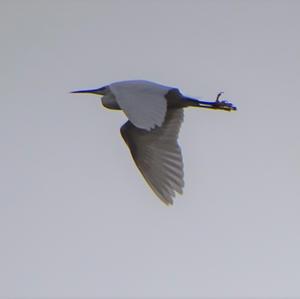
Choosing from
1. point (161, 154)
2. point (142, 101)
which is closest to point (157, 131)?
point (161, 154)

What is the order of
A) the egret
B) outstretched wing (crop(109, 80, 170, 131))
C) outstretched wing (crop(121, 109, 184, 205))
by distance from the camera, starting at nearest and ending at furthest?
outstretched wing (crop(109, 80, 170, 131)) → the egret → outstretched wing (crop(121, 109, 184, 205))

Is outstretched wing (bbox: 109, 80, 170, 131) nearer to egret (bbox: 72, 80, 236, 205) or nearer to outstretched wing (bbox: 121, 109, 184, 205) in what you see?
egret (bbox: 72, 80, 236, 205)

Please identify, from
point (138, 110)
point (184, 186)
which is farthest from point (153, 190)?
point (138, 110)

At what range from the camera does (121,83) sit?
7.48m

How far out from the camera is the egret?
7.22 m

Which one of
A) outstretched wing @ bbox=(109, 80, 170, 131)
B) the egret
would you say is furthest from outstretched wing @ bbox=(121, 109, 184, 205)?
outstretched wing @ bbox=(109, 80, 170, 131)

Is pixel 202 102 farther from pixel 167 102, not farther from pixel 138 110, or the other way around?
pixel 138 110

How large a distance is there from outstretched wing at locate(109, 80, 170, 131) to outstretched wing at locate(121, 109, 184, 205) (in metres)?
0.17

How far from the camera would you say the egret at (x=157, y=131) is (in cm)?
722

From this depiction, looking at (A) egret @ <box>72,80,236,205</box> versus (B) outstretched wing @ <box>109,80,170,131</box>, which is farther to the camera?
(A) egret @ <box>72,80,236,205</box>

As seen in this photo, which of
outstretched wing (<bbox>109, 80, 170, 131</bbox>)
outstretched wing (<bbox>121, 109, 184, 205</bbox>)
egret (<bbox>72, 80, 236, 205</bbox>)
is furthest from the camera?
outstretched wing (<bbox>121, 109, 184, 205</bbox>)

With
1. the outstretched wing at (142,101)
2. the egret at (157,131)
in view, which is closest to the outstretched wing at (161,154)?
the egret at (157,131)

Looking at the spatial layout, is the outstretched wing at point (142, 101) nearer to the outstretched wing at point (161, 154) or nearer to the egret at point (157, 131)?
the egret at point (157, 131)

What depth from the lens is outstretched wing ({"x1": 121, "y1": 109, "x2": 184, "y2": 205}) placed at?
7.48 meters
